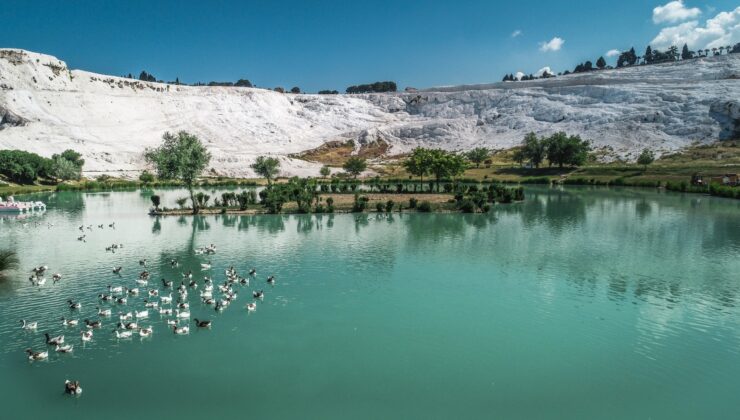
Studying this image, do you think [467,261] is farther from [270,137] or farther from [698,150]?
[270,137]

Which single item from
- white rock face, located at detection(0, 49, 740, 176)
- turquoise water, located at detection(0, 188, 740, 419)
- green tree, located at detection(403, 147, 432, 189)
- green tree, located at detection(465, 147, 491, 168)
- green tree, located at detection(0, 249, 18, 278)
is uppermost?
white rock face, located at detection(0, 49, 740, 176)

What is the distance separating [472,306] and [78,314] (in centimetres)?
2234

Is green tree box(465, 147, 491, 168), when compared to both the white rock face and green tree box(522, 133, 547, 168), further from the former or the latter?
the white rock face

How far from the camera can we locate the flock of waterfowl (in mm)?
24516

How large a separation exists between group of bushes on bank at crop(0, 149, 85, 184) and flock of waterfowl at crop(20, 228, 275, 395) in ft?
275

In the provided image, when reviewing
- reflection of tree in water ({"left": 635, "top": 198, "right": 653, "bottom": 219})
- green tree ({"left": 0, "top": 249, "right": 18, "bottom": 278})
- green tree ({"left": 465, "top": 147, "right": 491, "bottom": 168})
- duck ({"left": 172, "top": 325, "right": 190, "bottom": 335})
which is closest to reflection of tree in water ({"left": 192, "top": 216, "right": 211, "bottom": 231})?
green tree ({"left": 0, "top": 249, "right": 18, "bottom": 278})

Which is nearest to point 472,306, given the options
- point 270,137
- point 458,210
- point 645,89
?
point 458,210

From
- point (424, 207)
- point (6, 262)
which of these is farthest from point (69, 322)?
point (424, 207)

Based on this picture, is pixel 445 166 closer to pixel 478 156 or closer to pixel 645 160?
pixel 478 156

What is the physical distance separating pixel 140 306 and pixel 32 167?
98546 mm

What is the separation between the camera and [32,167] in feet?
351

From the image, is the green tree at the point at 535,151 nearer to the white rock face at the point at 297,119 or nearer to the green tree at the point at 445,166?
the white rock face at the point at 297,119

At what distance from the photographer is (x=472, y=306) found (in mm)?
29984

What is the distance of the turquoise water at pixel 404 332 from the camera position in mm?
19281
